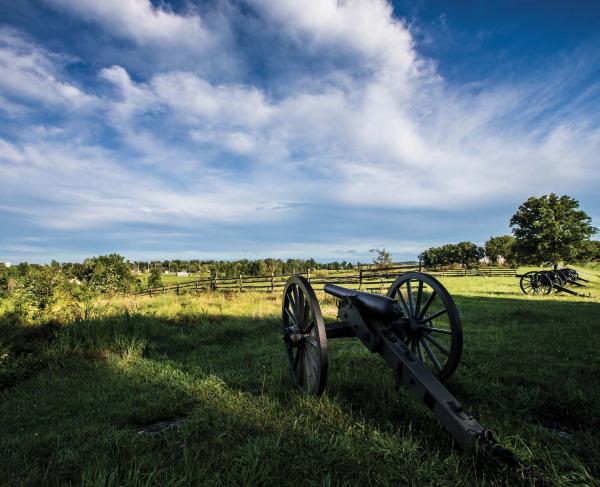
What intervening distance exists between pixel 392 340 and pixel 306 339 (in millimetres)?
1045

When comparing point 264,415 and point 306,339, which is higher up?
point 306,339

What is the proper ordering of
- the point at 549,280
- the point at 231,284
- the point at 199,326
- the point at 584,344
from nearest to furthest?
the point at 584,344 → the point at 199,326 → the point at 549,280 → the point at 231,284

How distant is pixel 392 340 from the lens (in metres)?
3.24

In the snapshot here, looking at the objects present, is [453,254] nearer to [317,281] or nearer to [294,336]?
[317,281]

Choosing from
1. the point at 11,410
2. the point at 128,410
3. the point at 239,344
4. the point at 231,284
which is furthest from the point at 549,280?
the point at 231,284

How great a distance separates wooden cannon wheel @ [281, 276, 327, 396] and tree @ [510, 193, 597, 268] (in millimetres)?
34033

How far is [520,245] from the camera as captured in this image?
3177 cm

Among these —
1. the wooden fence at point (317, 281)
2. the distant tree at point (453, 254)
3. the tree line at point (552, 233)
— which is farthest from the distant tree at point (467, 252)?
the tree line at point (552, 233)

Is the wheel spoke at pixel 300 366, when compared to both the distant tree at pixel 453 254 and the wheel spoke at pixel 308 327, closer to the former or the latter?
the wheel spoke at pixel 308 327

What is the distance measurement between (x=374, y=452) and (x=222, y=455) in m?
1.19

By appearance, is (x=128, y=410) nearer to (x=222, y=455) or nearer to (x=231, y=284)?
(x=222, y=455)

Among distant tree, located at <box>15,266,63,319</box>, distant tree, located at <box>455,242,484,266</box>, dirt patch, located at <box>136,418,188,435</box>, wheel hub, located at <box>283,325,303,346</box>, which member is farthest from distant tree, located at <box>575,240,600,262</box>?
distant tree, located at <box>455,242,484,266</box>

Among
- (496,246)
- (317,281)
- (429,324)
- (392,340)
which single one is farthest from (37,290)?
(496,246)

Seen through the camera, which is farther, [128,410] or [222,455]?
[128,410]
